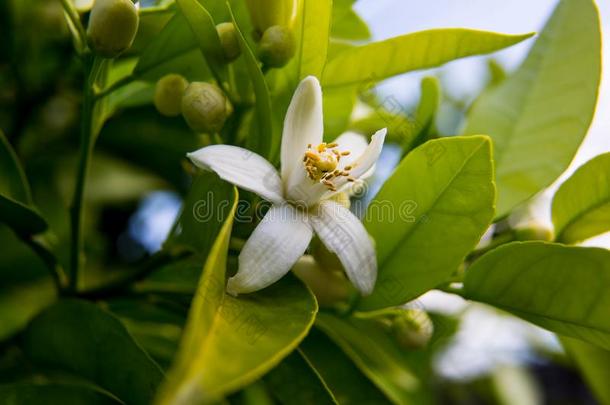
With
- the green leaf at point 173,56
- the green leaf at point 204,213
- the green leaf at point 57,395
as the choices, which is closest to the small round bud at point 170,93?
the green leaf at point 173,56

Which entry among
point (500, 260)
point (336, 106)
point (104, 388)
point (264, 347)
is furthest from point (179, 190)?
point (264, 347)

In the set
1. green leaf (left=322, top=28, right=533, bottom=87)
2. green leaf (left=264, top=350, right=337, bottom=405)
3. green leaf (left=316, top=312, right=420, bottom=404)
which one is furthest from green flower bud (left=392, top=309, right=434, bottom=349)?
green leaf (left=322, top=28, right=533, bottom=87)

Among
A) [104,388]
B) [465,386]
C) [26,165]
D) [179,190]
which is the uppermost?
[104,388]

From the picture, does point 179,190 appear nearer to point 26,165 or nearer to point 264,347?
point 26,165

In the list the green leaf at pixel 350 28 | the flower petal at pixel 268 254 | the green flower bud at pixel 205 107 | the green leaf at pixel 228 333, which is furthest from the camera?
the green leaf at pixel 350 28

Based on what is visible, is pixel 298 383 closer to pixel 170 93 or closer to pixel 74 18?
pixel 170 93

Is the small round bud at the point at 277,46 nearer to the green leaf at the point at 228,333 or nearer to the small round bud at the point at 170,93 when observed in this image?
the small round bud at the point at 170,93
